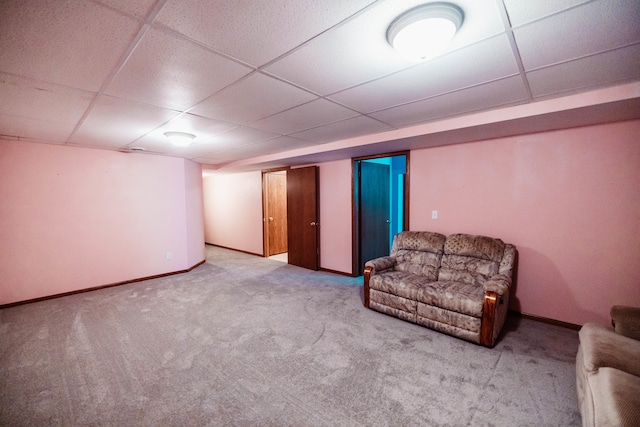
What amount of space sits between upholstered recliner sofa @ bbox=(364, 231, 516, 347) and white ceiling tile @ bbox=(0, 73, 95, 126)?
3.30 metres

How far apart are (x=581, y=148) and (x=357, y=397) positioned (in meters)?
3.26

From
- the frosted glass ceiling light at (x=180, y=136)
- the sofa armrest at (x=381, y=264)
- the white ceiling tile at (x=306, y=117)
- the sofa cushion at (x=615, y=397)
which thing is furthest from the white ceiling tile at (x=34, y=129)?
the sofa cushion at (x=615, y=397)

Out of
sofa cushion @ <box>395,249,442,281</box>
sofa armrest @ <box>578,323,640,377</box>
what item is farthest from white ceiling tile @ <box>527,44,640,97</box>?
sofa cushion @ <box>395,249,442,281</box>

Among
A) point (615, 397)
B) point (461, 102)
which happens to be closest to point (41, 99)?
point (461, 102)

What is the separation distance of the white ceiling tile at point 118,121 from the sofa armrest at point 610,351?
3630 mm

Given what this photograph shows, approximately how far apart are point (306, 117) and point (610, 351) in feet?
9.29

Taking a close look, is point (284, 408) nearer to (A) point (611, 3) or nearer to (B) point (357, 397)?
(B) point (357, 397)

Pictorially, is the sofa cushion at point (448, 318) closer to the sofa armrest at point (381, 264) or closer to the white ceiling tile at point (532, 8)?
the sofa armrest at point (381, 264)

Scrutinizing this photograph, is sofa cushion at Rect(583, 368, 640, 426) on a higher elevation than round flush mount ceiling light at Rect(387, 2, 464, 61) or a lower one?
lower

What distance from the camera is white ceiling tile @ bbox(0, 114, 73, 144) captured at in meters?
2.61

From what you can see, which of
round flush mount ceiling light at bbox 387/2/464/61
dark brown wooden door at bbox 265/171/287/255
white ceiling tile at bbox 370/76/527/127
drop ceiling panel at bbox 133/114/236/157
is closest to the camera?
round flush mount ceiling light at bbox 387/2/464/61

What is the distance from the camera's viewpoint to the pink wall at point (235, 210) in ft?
21.1

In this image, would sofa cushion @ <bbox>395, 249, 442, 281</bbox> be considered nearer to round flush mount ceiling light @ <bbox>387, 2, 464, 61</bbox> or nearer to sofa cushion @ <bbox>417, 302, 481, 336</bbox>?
sofa cushion @ <bbox>417, 302, 481, 336</bbox>

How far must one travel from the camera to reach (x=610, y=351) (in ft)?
5.01
